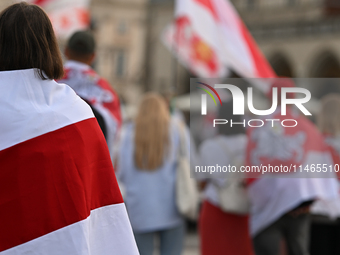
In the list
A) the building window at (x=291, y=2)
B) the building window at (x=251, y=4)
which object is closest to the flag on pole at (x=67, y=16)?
the building window at (x=291, y=2)

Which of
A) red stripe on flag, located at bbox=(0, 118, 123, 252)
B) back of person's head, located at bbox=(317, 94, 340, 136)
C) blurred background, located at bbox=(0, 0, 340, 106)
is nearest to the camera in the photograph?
red stripe on flag, located at bbox=(0, 118, 123, 252)

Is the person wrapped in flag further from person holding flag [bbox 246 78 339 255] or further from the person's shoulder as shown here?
the person's shoulder

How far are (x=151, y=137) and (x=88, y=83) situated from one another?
1.26 metres

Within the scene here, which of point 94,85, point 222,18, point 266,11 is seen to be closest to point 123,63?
point 266,11

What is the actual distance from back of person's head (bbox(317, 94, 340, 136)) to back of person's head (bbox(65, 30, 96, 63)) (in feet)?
8.19

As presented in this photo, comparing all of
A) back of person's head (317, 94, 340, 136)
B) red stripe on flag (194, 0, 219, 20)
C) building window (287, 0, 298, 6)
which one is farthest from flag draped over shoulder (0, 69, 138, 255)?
building window (287, 0, 298, 6)

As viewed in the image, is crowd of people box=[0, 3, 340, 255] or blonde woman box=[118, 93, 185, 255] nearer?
crowd of people box=[0, 3, 340, 255]

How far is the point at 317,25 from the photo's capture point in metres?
32.9

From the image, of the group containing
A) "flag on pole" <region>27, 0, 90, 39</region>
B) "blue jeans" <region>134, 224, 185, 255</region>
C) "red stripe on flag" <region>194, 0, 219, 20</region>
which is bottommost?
"blue jeans" <region>134, 224, 185, 255</region>

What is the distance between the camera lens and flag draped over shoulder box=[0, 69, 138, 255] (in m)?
2.23

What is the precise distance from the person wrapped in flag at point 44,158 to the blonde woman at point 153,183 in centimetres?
246

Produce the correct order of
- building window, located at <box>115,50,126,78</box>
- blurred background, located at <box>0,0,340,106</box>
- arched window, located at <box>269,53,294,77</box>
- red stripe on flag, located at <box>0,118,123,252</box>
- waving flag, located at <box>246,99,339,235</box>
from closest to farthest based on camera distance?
red stripe on flag, located at <box>0,118,123,252</box>, waving flag, located at <box>246,99,339,235</box>, blurred background, located at <box>0,0,340,106</box>, arched window, located at <box>269,53,294,77</box>, building window, located at <box>115,50,126,78</box>

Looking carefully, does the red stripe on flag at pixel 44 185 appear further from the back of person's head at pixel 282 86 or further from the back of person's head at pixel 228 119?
the back of person's head at pixel 282 86

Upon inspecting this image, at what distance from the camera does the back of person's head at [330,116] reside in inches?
209
